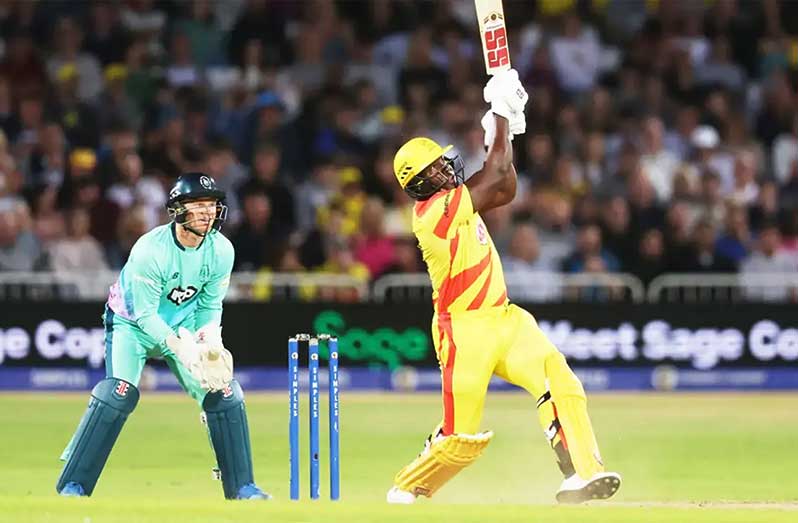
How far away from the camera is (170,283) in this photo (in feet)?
29.7

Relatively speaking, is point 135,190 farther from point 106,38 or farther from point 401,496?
point 401,496

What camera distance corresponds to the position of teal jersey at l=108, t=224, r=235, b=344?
889 cm

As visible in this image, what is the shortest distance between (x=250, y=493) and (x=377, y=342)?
25.5 ft

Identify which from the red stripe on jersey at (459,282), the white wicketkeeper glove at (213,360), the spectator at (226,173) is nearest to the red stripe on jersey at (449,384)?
the red stripe on jersey at (459,282)

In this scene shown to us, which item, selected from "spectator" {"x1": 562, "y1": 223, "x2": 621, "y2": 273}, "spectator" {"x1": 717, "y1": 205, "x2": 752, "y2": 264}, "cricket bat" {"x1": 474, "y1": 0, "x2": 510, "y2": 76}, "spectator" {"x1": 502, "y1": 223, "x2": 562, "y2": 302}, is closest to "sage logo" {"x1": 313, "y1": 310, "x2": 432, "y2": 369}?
"spectator" {"x1": 502, "y1": 223, "x2": 562, "y2": 302}

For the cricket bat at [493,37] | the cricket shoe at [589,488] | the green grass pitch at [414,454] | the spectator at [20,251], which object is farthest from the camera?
the spectator at [20,251]

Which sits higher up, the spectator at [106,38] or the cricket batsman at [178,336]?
the spectator at [106,38]

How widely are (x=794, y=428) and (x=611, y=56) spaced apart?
6.94 metres

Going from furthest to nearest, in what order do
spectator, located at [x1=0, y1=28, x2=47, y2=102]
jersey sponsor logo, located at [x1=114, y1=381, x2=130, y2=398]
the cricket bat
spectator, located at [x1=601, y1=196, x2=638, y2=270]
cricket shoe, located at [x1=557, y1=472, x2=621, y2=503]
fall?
spectator, located at [x1=0, y1=28, x2=47, y2=102] < spectator, located at [x1=601, y1=196, x2=638, y2=270] < the cricket bat < jersey sponsor logo, located at [x1=114, y1=381, x2=130, y2=398] < cricket shoe, located at [x1=557, y1=472, x2=621, y2=503]

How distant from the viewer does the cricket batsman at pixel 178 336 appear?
29.2ft

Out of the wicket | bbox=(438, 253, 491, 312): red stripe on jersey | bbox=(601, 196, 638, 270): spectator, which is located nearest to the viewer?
the wicket

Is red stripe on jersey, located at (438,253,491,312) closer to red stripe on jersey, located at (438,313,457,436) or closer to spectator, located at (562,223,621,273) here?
red stripe on jersey, located at (438,313,457,436)

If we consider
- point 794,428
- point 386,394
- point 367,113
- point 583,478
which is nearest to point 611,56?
point 367,113

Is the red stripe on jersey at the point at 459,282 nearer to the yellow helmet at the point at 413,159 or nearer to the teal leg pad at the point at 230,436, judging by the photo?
the yellow helmet at the point at 413,159
